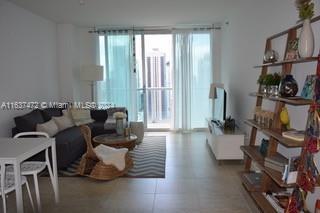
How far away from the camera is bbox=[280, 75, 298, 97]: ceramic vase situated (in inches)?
89.5

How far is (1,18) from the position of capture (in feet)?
13.0

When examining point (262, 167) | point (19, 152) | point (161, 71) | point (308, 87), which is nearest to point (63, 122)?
point (19, 152)

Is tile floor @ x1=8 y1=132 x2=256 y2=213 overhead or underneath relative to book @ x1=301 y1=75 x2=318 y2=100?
underneath

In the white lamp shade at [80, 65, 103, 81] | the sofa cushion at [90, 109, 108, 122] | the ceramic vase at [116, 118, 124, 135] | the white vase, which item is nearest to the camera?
the white vase

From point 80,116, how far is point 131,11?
2.32 meters

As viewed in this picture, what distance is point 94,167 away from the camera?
3559 millimetres

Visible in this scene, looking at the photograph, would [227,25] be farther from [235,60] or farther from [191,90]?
[191,90]

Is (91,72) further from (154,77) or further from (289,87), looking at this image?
(289,87)

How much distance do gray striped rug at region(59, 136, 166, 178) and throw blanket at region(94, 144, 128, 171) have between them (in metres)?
0.19

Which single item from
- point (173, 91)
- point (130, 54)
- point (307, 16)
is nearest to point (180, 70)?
point (173, 91)

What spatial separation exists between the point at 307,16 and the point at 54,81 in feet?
17.0

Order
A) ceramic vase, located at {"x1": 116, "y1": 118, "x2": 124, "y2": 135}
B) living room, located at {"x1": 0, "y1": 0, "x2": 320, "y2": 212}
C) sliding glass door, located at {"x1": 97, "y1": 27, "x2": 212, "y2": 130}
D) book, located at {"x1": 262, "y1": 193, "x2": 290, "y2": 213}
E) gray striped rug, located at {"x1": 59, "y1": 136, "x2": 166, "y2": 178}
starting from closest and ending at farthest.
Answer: book, located at {"x1": 262, "y1": 193, "x2": 290, "y2": 213} → living room, located at {"x1": 0, "y1": 0, "x2": 320, "y2": 212} → gray striped rug, located at {"x1": 59, "y1": 136, "x2": 166, "y2": 178} → ceramic vase, located at {"x1": 116, "y1": 118, "x2": 124, "y2": 135} → sliding glass door, located at {"x1": 97, "y1": 27, "x2": 212, "y2": 130}

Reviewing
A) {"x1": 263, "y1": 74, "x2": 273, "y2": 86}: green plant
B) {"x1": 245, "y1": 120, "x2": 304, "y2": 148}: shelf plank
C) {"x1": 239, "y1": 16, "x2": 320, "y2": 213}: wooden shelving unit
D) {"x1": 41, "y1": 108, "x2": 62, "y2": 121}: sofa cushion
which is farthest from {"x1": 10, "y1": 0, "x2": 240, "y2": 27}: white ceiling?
{"x1": 245, "y1": 120, "x2": 304, "y2": 148}: shelf plank

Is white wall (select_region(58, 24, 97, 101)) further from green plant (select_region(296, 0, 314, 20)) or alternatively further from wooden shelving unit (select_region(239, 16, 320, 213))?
green plant (select_region(296, 0, 314, 20))
